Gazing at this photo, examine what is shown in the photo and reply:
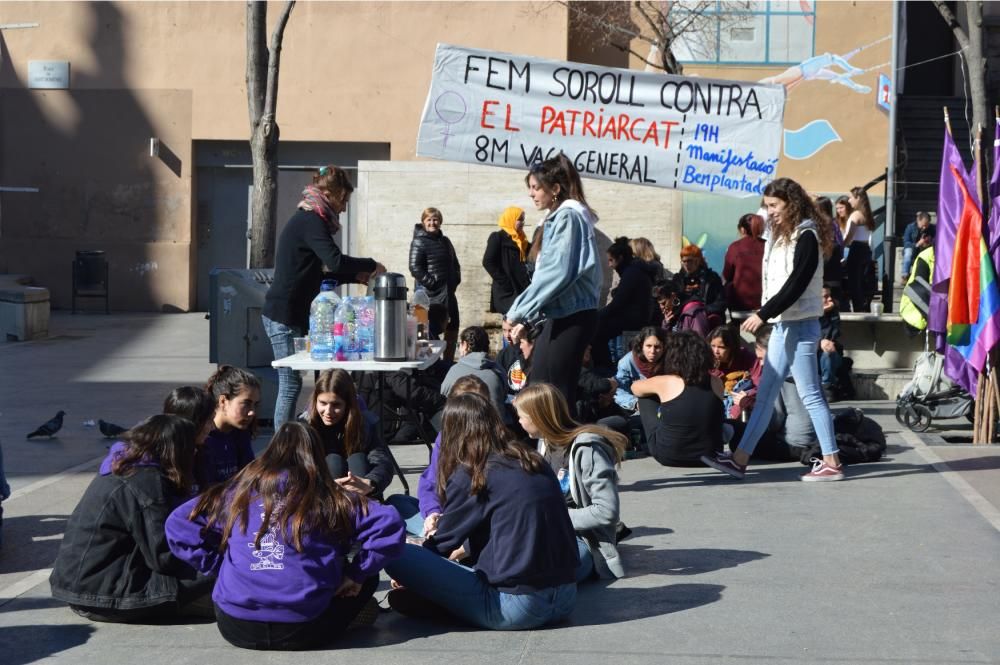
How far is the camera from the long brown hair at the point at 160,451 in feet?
17.1

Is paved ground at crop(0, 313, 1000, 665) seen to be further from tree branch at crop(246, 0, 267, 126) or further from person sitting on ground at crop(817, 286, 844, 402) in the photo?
tree branch at crop(246, 0, 267, 126)

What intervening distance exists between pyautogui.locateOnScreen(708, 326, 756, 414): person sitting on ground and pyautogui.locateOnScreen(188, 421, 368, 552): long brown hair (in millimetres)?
5463

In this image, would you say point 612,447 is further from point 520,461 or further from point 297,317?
point 297,317

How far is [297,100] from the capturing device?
72.4ft

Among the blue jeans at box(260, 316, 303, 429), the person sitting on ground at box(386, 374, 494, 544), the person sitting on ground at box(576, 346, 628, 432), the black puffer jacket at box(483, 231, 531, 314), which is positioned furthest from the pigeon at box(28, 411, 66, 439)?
the black puffer jacket at box(483, 231, 531, 314)

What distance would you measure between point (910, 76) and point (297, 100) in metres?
10.6

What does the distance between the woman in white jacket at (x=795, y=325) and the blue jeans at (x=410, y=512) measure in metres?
2.43

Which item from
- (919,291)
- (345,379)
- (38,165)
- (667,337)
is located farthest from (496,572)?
(38,165)

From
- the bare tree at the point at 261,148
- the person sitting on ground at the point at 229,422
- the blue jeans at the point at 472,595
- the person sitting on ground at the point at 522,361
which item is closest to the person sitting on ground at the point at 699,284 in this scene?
the person sitting on ground at the point at 522,361

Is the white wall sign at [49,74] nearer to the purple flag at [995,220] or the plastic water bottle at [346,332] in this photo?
the plastic water bottle at [346,332]

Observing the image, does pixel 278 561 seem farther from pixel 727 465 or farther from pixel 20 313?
pixel 20 313

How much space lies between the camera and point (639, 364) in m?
9.38

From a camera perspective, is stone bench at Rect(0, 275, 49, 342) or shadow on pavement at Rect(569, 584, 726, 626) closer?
shadow on pavement at Rect(569, 584, 726, 626)

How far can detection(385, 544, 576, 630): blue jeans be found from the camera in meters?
5.23
